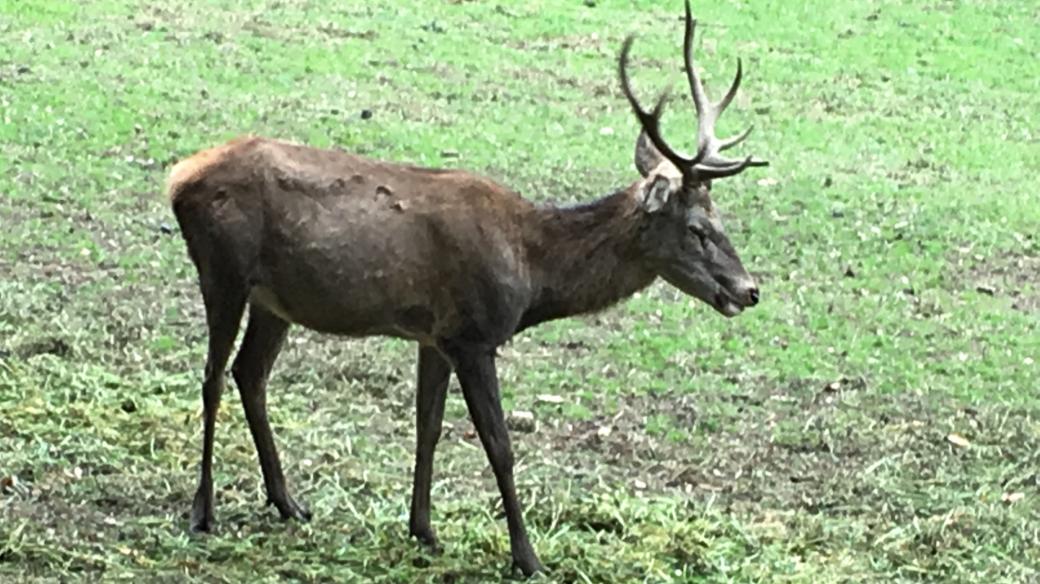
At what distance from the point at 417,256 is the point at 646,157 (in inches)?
39.4

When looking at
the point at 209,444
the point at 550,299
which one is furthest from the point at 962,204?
the point at 209,444

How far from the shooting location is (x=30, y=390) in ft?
24.0

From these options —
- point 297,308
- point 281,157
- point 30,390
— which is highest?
point 281,157

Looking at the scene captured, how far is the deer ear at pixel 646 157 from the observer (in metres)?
6.51

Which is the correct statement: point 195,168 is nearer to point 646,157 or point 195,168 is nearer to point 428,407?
point 428,407

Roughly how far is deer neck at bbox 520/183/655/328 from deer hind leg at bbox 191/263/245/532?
1.02m

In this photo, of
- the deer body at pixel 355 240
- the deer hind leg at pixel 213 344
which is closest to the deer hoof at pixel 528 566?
the deer body at pixel 355 240

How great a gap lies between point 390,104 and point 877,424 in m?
6.21

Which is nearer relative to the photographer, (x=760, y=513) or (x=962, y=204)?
(x=760, y=513)

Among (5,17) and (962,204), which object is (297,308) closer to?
(962,204)

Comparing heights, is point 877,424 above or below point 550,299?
below

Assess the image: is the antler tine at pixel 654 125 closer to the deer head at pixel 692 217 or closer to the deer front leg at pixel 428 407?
the deer head at pixel 692 217

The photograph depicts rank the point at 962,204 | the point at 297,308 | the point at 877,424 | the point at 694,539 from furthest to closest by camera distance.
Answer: the point at 962,204 → the point at 877,424 → the point at 694,539 → the point at 297,308

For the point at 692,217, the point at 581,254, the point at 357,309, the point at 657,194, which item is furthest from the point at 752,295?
the point at 357,309
